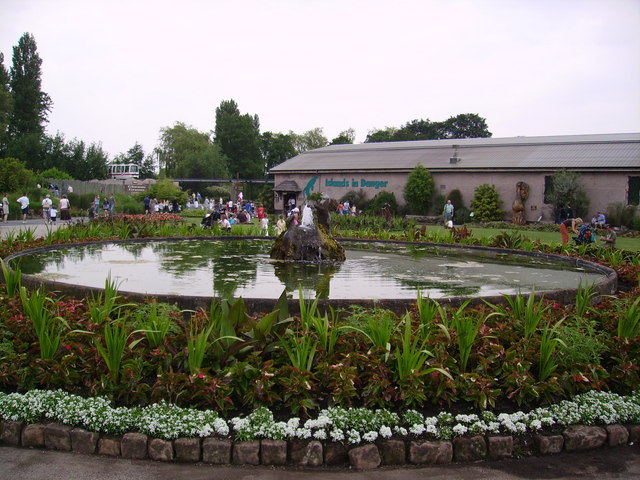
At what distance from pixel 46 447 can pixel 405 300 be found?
433cm

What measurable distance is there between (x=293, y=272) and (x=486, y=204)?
28735mm

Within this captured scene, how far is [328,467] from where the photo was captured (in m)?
4.36

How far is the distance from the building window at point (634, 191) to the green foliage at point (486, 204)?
7359mm

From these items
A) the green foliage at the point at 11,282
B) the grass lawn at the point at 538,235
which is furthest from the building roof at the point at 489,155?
the green foliage at the point at 11,282

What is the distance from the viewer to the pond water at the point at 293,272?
9.80 metres

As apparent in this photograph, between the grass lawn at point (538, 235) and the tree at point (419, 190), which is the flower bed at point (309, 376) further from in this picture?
the tree at point (419, 190)

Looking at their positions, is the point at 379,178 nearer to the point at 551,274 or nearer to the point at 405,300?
the point at 551,274

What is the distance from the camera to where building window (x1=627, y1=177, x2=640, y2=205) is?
34.4m

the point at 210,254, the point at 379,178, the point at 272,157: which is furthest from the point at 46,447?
the point at 272,157

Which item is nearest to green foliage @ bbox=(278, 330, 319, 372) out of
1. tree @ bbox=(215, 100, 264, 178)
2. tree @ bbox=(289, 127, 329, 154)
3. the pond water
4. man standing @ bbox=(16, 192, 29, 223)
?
the pond water

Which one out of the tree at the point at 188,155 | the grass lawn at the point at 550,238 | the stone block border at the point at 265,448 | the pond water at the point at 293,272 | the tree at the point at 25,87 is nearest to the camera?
the stone block border at the point at 265,448

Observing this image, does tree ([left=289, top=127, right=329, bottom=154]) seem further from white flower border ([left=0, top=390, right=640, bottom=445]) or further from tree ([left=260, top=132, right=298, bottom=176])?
white flower border ([left=0, top=390, right=640, bottom=445])

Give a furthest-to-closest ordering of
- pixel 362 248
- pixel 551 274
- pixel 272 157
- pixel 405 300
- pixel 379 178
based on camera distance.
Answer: pixel 272 157 → pixel 379 178 → pixel 362 248 → pixel 551 274 → pixel 405 300

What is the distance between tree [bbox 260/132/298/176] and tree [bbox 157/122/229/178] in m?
A: 11.8
